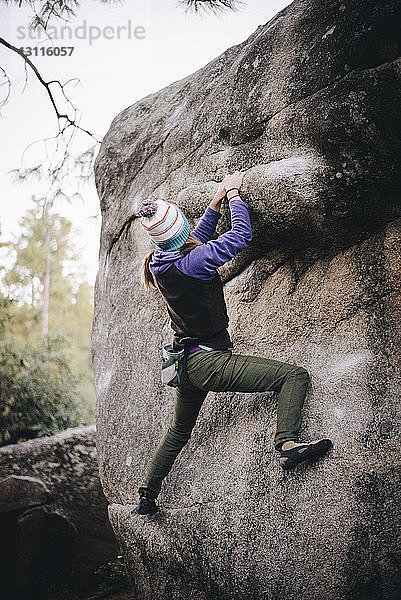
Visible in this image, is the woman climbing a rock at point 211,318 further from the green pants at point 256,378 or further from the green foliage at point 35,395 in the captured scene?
the green foliage at point 35,395

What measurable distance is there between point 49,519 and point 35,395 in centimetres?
418

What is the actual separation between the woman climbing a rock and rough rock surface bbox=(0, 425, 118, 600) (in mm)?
3841

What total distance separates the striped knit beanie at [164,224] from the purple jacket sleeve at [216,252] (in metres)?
0.13

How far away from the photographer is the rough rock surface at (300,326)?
3.54m

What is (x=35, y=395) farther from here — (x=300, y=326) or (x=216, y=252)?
(x=216, y=252)

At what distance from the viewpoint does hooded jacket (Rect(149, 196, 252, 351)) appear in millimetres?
3697

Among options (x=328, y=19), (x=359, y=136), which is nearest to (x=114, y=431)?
(x=359, y=136)

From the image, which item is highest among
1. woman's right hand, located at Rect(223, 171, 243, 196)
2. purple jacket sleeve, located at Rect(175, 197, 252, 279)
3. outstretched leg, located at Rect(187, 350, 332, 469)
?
woman's right hand, located at Rect(223, 171, 243, 196)

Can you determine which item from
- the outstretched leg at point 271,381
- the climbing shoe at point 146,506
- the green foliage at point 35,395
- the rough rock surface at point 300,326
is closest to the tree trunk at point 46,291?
the green foliage at point 35,395

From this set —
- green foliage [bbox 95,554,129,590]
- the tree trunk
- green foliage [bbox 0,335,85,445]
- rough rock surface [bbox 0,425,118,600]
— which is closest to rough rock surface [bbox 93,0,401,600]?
green foliage [bbox 95,554,129,590]

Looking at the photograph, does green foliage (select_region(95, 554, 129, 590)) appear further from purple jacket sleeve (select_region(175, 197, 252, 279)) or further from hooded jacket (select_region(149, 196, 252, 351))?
purple jacket sleeve (select_region(175, 197, 252, 279))

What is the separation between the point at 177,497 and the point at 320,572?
1415 millimetres

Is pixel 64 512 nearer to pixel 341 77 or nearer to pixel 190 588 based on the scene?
pixel 190 588

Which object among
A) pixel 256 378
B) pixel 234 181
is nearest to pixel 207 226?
pixel 234 181
